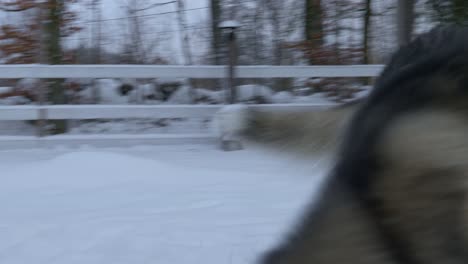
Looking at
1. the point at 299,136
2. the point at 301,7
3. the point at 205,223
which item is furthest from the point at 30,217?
the point at 301,7

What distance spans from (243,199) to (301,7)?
604 cm

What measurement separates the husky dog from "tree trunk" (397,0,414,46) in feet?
22.0

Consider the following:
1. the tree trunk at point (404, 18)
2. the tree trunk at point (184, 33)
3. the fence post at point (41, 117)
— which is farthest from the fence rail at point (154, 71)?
the tree trunk at point (184, 33)

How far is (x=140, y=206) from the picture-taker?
528 centimetres

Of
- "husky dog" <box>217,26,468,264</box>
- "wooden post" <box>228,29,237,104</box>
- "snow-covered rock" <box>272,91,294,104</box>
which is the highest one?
"husky dog" <box>217,26,468,264</box>

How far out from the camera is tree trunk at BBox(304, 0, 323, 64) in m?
10.4

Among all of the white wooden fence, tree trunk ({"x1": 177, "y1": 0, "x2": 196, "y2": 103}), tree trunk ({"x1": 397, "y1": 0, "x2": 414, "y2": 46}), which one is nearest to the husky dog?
the white wooden fence

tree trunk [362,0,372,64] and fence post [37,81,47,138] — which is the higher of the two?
tree trunk [362,0,372,64]

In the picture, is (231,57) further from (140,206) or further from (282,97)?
(140,206)

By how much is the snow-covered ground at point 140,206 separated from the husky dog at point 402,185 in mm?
1803

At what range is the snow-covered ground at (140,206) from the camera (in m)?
4.14

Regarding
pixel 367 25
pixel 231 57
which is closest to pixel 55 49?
pixel 231 57

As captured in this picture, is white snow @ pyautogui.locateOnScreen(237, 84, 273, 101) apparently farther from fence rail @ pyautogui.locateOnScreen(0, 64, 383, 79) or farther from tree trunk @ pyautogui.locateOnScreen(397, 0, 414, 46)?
tree trunk @ pyautogui.locateOnScreen(397, 0, 414, 46)

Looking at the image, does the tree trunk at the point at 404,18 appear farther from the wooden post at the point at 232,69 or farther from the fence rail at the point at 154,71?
the wooden post at the point at 232,69
